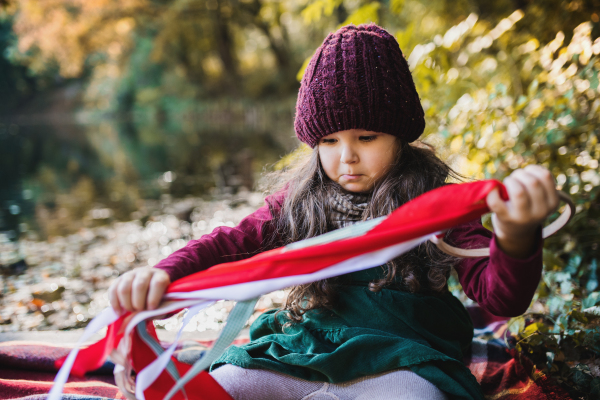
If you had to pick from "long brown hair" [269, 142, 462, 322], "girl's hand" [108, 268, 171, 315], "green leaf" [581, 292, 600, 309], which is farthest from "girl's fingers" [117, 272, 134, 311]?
"green leaf" [581, 292, 600, 309]

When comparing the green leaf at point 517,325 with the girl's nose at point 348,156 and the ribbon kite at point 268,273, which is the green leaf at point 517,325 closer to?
the ribbon kite at point 268,273

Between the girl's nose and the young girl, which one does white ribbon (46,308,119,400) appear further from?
the girl's nose

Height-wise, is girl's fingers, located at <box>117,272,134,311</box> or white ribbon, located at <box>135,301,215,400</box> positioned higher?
girl's fingers, located at <box>117,272,134,311</box>

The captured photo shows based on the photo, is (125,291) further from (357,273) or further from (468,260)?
(468,260)

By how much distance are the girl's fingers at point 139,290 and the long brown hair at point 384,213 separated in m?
0.56

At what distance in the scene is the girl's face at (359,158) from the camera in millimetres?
1475

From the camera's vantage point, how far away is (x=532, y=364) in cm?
174

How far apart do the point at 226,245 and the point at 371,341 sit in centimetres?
53

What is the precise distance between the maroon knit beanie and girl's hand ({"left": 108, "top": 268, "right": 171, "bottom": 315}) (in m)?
0.74

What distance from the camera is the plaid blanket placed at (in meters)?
1.61

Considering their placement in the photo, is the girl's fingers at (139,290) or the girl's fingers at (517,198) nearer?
the girl's fingers at (517,198)

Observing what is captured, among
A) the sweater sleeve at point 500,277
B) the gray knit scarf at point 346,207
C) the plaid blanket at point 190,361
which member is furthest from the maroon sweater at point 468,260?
the plaid blanket at point 190,361

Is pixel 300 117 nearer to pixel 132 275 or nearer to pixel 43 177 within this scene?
pixel 132 275

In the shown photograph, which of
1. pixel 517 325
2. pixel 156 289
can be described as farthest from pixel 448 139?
pixel 156 289
